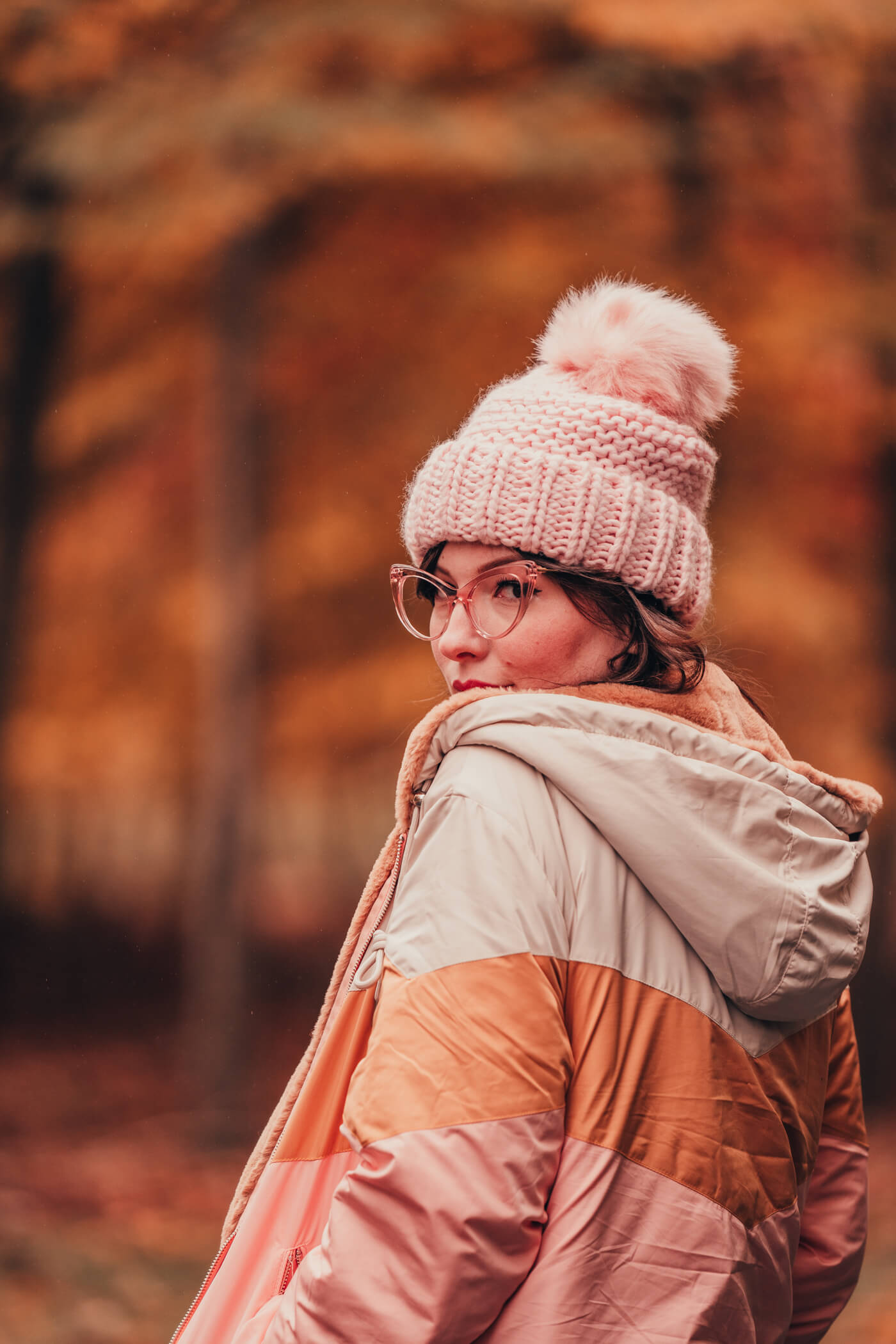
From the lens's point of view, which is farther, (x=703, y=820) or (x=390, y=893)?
(x=390, y=893)

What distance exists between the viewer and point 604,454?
1.06m

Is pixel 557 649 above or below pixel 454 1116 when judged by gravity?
above

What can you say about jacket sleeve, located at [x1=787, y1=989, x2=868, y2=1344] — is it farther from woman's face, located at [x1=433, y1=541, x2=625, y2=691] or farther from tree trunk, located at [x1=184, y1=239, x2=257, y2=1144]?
tree trunk, located at [x1=184, y1=239, x2=257, y2=1144]

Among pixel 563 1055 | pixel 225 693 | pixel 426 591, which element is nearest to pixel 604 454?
pixel 426 591

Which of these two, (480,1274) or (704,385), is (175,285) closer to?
(704,385)

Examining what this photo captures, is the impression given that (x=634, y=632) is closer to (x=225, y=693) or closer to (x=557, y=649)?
(x=557, y=649)

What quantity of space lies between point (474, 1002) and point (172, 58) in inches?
166

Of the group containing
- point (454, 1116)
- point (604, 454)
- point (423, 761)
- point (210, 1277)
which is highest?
point (604, 454)

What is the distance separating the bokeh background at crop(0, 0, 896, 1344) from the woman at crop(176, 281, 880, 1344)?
3.24m

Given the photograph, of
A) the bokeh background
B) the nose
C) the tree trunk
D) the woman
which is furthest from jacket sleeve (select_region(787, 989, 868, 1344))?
the tree trunk

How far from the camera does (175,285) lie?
4.41 metres

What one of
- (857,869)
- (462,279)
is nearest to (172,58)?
(462,279)

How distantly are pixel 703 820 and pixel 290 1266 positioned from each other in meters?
0.43

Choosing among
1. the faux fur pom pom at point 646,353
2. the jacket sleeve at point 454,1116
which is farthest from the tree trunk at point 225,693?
the jacket sleeve at point 454,1116
